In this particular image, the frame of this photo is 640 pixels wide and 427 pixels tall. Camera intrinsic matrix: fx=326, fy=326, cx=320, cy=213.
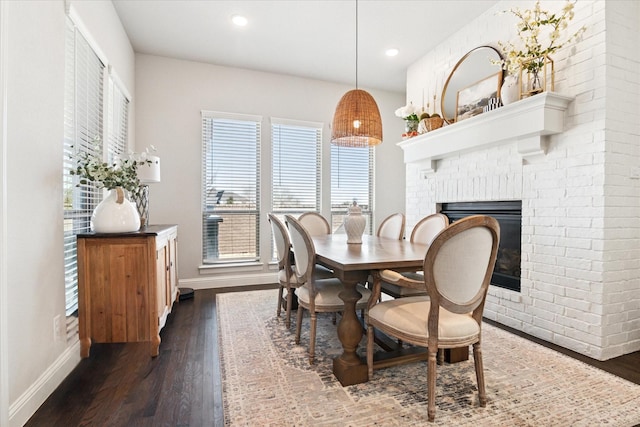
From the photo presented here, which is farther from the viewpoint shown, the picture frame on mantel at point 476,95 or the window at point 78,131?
the picture frame on mantel at point 476,95

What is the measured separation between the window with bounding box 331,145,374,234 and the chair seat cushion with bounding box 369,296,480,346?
3.32 m

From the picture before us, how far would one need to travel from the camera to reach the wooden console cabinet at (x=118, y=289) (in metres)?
2.28

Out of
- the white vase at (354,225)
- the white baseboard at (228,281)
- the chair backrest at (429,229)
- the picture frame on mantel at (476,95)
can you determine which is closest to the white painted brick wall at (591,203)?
the picture frame on mantel at (476,95)

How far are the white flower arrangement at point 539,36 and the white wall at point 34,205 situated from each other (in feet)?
10.9

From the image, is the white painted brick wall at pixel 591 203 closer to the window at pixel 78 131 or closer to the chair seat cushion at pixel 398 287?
the chair seat cushion at pixel 398 287

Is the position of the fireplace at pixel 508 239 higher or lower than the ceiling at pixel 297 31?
lower

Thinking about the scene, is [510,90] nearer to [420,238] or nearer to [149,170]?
[420,238]

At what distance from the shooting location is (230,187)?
181 inches

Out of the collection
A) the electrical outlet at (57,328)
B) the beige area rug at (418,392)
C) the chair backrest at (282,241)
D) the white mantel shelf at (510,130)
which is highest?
the white mantel shelf at (510,130)

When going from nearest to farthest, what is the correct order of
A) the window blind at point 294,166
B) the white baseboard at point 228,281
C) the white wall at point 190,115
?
the white wall at point 190,115
the white baseboard at point 228,281
the window blind at point 294,166

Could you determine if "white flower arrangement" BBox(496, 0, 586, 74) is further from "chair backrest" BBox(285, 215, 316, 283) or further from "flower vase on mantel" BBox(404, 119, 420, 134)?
"chair backrest" BBox(285, 215, 316, 283)

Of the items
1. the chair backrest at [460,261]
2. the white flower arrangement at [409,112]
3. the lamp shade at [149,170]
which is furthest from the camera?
the white flower arrangement at [409,112]

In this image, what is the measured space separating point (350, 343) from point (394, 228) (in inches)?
66.9

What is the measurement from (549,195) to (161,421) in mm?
3096
